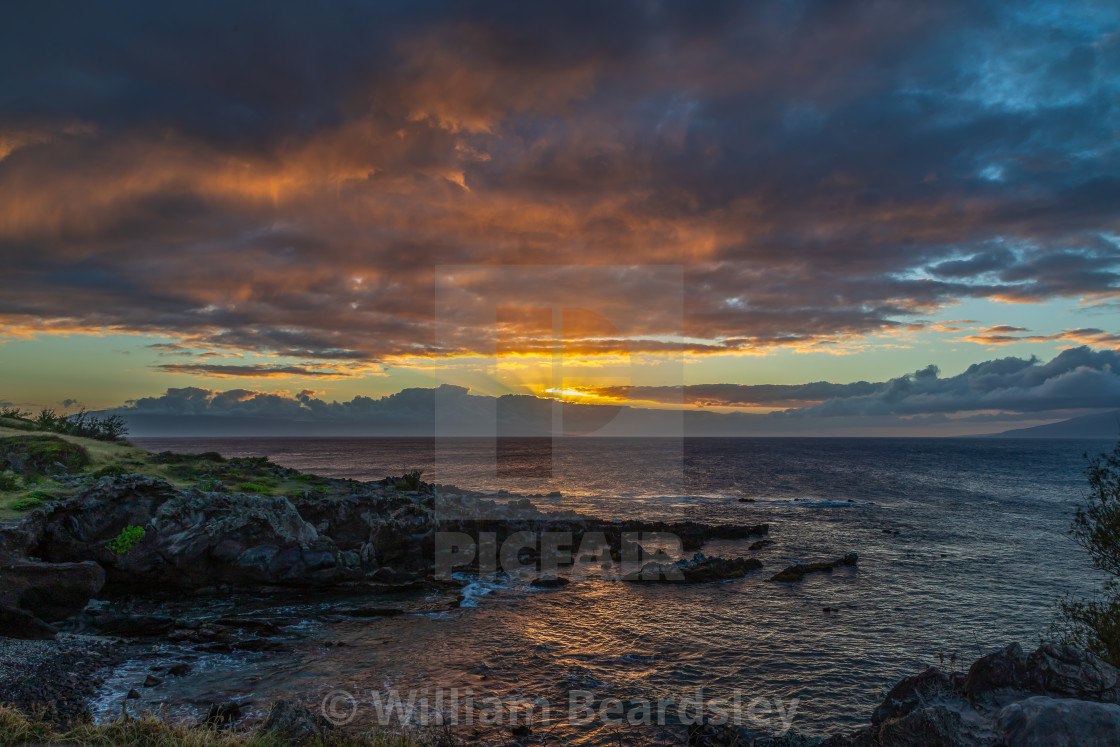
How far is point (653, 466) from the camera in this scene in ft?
419

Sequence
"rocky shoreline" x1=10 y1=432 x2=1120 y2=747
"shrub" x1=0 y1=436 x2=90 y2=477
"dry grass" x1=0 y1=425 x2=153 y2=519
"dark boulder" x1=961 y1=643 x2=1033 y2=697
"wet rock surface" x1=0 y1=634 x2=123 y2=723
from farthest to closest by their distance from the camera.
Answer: "shrub" x1=0 y1=436 x2=90 y2=477 < "dry grass" x1=0 y1=425 x2=153 y2=519 < "wet rock surface" x1=0 y1=634 x2=123 y2=723 < "dark boulder" x1=961 y1=643 x2=1033 y2=697 < "rocky shoreline" x1=10 y1=432 x2=1120 y2=747

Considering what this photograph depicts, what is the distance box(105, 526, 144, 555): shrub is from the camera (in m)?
24.6

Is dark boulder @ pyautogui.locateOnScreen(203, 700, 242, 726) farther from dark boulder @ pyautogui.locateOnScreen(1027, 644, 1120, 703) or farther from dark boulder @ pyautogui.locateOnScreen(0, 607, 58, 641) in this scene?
dark boulder @ pyautogui.locateOnScreen(1027, 644, 1120, 703)

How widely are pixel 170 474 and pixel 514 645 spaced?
28.7 m

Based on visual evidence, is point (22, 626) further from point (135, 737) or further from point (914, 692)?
point (914, 692)

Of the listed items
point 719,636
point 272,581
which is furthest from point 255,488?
point 719,636

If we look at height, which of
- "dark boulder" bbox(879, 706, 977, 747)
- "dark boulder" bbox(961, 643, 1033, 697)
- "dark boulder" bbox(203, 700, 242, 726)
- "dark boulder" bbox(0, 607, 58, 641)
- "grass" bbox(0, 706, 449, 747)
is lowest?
"dark boulder" bbox(203, 700, 242, 726)

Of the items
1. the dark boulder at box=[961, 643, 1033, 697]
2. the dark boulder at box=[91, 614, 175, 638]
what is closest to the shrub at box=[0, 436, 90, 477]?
the dark boulder at box=[91, 614, 175, 638]

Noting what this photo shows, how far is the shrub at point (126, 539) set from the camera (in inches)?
969

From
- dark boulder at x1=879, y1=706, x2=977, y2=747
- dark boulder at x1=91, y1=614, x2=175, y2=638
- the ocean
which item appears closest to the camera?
dark boulder at x1=879, y1=706, x2=977, y2=747

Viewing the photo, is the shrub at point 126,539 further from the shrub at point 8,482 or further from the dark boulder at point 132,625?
the shrub at point 8,482

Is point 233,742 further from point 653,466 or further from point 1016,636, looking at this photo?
point 653,466

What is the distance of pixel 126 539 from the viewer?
81.8 feet

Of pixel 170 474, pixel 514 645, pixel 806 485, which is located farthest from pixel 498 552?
pixel 806 485
